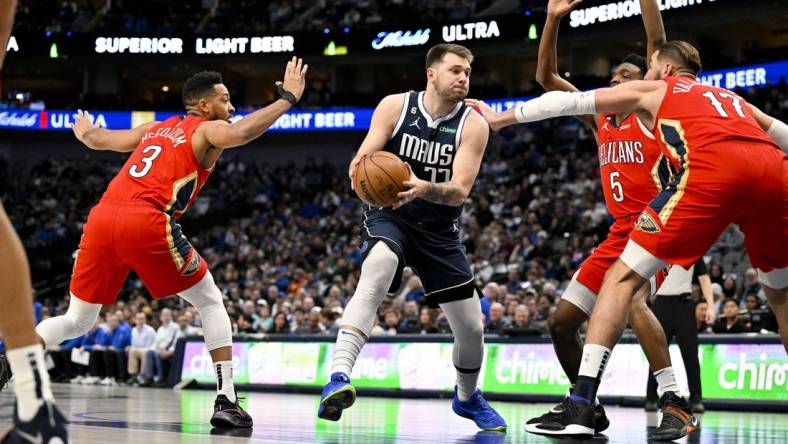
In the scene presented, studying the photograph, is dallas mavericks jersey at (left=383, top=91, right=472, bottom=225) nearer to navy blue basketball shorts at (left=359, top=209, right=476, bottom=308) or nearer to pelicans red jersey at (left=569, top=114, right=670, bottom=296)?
navy blue basketball shorts at (left=359, top=209, right=476, bottom=308)

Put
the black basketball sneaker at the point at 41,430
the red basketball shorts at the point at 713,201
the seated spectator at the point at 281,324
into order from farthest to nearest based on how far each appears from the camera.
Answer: the seated spectator at the point at 281,324, the red basketball shorts at the point at 713,201, the black basketball sneaker at the point at 41,430

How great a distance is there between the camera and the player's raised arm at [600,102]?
17.1ft

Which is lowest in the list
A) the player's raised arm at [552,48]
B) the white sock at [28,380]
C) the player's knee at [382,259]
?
the white sock at [28,380]

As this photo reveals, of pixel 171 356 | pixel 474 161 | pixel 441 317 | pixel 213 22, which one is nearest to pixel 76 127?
pixel 474 161

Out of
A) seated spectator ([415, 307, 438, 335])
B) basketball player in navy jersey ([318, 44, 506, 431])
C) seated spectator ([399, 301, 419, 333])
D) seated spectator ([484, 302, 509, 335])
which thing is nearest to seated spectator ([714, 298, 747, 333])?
seated spectator ([484, 302, 509, 335])

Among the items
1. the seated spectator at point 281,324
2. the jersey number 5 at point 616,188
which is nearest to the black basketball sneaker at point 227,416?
the jersey number 5 at point 616,188

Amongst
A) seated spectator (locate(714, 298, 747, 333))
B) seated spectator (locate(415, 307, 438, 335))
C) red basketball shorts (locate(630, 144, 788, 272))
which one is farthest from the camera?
seated spectator (locate(415, 307, 438, 335))

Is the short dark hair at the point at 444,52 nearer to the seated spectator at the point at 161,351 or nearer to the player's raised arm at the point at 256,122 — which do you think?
the player's raised arm at the point at 256,122

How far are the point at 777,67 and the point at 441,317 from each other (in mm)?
13058

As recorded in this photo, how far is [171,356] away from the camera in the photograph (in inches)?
656

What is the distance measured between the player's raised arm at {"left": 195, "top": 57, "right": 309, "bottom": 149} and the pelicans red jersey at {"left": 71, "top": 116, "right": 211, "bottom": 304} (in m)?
0.18

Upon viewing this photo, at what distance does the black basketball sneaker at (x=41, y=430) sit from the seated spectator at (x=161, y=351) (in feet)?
45.1

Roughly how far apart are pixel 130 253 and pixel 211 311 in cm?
65

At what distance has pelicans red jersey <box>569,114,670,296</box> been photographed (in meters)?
6.27
